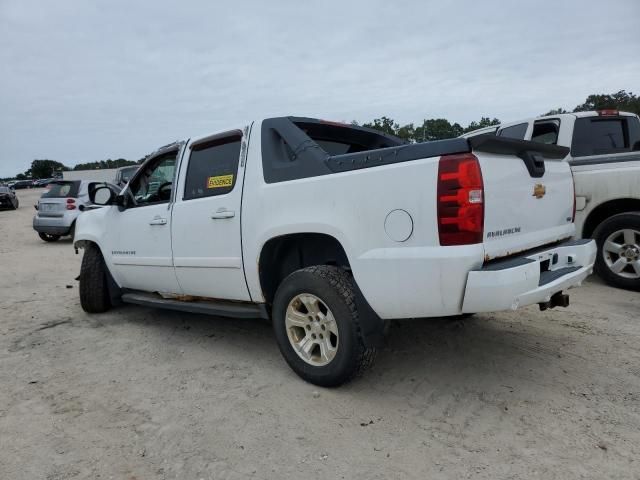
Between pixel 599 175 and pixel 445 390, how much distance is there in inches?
142

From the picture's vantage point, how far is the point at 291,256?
3.39m

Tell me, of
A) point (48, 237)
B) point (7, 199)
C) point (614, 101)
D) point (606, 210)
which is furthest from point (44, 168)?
point (606, 210)

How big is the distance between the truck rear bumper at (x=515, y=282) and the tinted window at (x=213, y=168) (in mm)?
1940

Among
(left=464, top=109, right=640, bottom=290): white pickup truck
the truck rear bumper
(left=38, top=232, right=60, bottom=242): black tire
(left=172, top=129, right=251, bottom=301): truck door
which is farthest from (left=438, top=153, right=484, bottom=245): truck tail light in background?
(left=38, top=232, right=60, bottom=242): black tire

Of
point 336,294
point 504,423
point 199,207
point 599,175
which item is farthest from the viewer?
point 599,175

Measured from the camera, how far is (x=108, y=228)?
4719 mm

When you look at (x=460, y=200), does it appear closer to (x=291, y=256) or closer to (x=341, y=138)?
(x=291, y=256)

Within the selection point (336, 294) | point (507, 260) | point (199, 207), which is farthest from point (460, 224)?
point (199, 207)

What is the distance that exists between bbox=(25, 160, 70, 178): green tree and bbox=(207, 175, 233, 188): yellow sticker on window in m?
95.9

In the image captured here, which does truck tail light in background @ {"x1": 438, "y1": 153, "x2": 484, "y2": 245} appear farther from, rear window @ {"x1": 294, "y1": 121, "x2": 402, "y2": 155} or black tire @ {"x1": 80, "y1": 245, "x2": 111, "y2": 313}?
black tire @ {"x1": 80, "y1": 245, "x2": 111, "y2": 313}

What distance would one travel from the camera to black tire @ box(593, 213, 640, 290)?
193 inches

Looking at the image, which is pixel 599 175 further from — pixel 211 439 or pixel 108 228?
pixel 108 228

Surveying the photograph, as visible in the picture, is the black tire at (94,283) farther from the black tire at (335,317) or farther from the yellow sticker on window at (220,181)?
the black tire at (335,317)

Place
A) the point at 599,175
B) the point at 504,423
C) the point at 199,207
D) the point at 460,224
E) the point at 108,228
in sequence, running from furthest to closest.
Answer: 1. the point at 599,175
2. the point at 108,228
3. the point at 199,207
4. the point at 504,423
5. the point at 460,224
